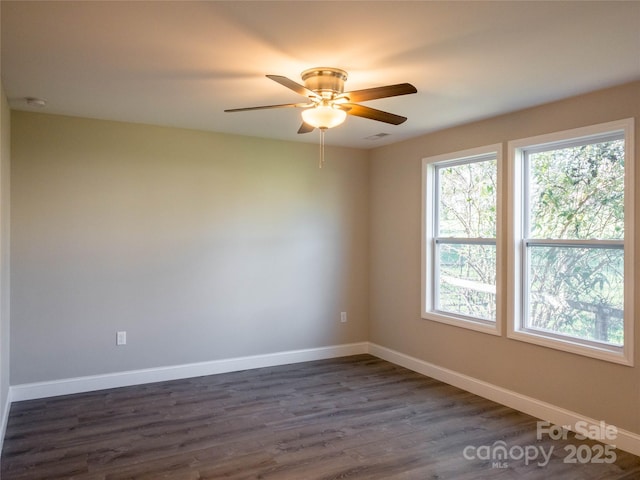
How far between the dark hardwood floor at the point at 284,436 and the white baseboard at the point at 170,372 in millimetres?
108

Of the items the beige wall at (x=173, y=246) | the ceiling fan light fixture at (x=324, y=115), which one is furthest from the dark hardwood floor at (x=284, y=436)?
the ceiling fan light fixture at (x=324, y=115)

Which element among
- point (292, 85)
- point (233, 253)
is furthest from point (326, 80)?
point (233, 253)

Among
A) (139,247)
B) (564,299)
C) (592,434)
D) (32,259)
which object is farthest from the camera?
(139,247)

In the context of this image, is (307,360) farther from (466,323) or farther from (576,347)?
(576,347)

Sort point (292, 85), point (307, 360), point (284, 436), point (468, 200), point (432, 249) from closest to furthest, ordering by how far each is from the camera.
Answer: point (292, 85) → point (284, 436) → point (468, 200) → point (432, 249) → point (307, 360)

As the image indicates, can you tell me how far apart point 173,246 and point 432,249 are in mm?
2690

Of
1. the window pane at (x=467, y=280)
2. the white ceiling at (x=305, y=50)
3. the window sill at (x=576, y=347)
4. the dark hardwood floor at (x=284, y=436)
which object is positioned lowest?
the dark hardwood floor at (x=284, y=436)

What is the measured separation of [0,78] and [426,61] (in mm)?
2803

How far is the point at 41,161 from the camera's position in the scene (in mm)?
3953

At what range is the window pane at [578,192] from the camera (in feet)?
10.6

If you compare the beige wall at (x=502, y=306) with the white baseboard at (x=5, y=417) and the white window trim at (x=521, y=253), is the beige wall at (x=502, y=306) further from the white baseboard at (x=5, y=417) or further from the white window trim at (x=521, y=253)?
the white baseboard at (x=5, y=417)

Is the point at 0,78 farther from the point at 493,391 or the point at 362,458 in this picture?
the point at 493,391

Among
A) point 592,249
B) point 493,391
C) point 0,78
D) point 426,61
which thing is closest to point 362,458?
point 493,391

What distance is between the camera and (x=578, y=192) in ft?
11.3
